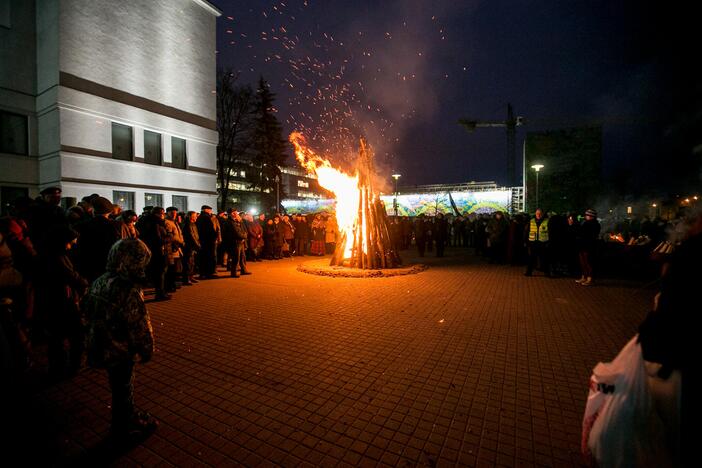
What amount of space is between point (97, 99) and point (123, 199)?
17.4ft

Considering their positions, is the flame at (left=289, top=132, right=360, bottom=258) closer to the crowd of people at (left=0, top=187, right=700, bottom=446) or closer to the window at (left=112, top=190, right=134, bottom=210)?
the crowd of people at (left=0, top=187, right=700, bottom=446)

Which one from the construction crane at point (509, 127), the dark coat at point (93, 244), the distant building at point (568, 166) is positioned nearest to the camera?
the dark coat at point (93, 244)

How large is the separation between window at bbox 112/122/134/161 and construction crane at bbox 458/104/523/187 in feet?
187

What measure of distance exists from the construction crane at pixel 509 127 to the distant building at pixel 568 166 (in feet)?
67.3

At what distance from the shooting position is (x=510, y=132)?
6669 centimetres

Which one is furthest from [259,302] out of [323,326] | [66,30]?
[66,30]

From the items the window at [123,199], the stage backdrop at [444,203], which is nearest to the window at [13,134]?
the window at [123,199]

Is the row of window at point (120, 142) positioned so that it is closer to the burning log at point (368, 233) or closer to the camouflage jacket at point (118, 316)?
the burning log at point (368, 233)

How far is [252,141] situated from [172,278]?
27065 millimetres

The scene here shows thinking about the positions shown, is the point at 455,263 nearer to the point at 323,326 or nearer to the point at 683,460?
the point at 323,326

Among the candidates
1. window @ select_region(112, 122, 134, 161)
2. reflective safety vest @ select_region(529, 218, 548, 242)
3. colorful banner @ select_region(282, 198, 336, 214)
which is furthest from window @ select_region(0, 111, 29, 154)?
colorful banner @ select_region(282, 198, 336, 214)

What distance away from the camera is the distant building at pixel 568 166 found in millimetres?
43594

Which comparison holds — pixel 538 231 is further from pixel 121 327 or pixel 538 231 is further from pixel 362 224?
pixel 121 327

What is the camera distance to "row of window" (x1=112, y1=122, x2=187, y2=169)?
19.1m
